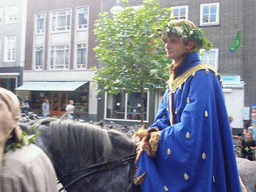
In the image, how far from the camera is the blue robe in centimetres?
204

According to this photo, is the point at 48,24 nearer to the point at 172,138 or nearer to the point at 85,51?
the point at 85,51

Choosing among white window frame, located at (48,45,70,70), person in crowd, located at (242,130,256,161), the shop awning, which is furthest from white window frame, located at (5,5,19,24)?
person in crowd, located at (242,130,256,161)

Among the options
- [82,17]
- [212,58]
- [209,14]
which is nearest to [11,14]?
[82,17]

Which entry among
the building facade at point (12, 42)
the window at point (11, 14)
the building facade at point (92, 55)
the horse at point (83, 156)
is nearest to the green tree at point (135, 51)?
the horse at point (83, 156)

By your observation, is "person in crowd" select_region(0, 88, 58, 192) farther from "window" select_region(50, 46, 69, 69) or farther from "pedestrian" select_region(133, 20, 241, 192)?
"window" select_region(50, 46, 69, 69)

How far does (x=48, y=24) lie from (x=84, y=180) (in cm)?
2362

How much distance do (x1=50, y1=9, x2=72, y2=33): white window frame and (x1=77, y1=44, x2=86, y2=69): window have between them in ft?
7.07

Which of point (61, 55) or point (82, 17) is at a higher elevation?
point (82, 17)

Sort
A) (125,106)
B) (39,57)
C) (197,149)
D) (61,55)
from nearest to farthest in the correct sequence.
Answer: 1. (197,149)
2. (125,106)
3. (61,55)
4. (39,57)

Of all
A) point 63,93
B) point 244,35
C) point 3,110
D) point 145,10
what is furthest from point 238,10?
point 3,110

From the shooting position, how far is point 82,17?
72.9 ft

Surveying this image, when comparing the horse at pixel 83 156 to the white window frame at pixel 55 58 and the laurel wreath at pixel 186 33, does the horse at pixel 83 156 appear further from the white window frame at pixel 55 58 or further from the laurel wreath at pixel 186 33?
the white window frame at pixel 55 58

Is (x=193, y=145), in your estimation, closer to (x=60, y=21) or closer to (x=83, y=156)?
(x=83, y=156)

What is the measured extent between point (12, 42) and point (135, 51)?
21.1m
